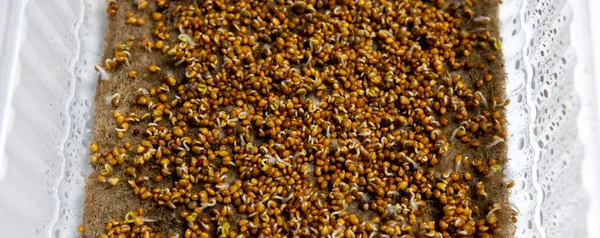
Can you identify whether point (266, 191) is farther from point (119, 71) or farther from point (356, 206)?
point (119, 71)

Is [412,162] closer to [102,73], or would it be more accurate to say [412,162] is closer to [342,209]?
[342,209]

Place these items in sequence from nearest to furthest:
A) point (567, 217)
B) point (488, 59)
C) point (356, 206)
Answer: point (567, 217) → point (356, 206) → point (488, 59)

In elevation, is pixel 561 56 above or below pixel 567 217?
above

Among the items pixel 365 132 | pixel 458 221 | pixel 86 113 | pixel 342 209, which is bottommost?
pixel 458 221

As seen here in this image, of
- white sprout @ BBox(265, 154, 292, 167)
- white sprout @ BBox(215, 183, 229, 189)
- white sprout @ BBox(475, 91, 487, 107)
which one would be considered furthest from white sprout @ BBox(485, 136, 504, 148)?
white sprout @ BBox(215, 183, 229, 189)

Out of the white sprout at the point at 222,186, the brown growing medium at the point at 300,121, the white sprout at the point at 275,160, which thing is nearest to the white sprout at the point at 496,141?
the brown growing medium at the point at 300,121

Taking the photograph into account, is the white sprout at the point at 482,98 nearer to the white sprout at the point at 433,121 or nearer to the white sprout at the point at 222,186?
the white sprout at the point at 433,121

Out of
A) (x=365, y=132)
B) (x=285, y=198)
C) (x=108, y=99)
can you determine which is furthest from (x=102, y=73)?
(x=365, y=132)

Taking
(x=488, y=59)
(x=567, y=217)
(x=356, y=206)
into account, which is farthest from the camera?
(x=488, y=59)

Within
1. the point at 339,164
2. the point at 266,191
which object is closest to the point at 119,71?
the point at 266,191
